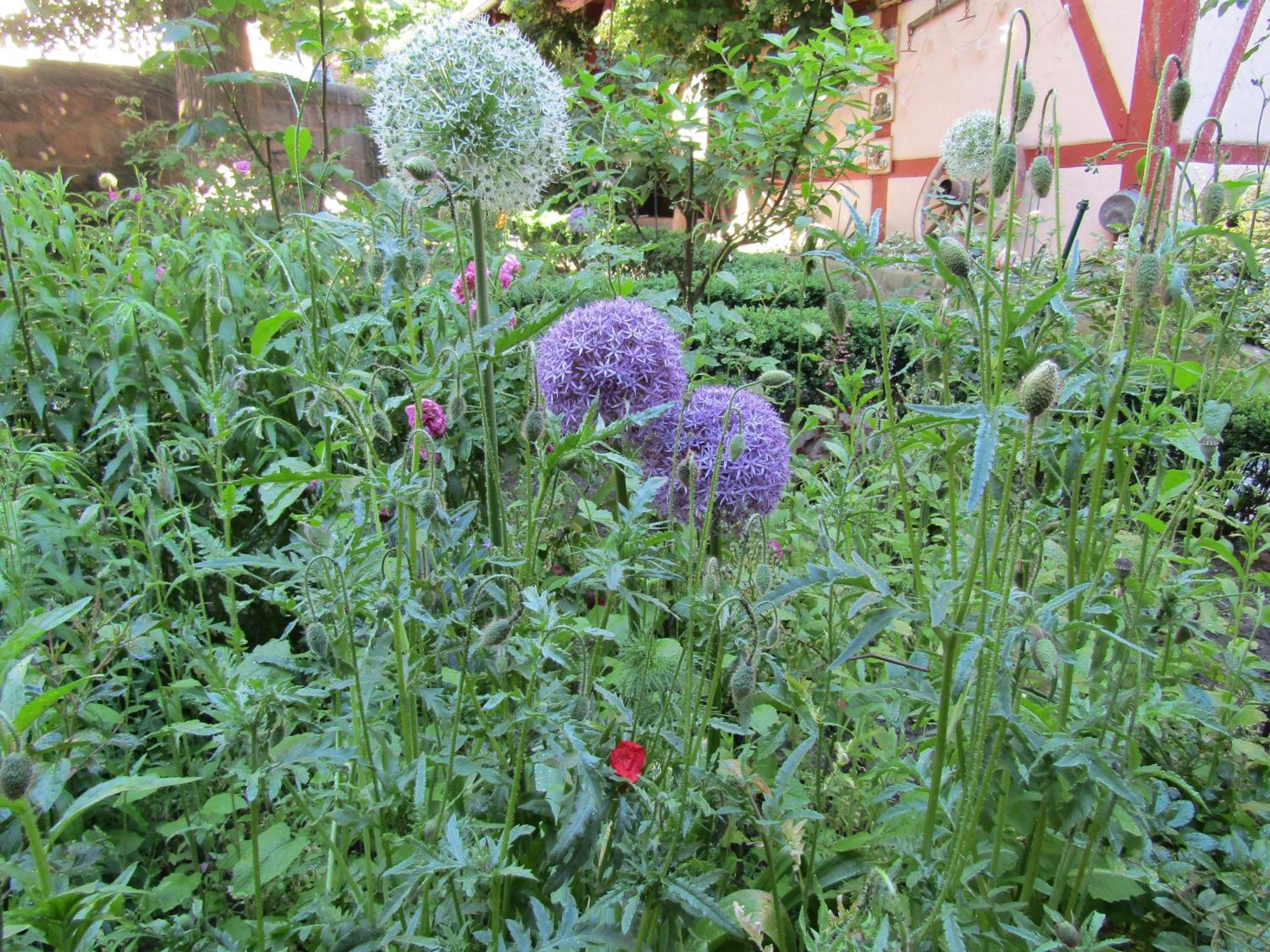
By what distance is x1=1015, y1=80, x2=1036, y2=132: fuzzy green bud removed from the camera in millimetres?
1072

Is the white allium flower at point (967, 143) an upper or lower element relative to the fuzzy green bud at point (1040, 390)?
upper

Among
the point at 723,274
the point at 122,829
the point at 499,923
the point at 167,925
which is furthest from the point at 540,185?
the point at 122,829

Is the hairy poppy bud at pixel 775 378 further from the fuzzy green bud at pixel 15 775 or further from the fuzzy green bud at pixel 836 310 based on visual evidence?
the fuzzy green bud at pixel 15 775

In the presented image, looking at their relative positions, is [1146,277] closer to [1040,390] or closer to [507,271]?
[1040,390]

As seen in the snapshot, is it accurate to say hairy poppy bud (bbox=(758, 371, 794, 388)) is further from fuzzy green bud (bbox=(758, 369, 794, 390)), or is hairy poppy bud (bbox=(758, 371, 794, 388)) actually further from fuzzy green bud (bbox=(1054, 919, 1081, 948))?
fuzzy green bud (bbox=(1054, 919, 1081, 948))

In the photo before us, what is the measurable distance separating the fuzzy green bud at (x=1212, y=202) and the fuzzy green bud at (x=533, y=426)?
1.00 metres

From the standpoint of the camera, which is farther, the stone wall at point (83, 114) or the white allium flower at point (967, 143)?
the stone wall at point (83, 114)

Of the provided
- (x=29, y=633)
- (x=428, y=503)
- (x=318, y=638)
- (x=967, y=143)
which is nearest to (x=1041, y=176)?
(x=967, y=143)

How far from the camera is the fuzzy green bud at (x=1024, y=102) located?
42.2 inches

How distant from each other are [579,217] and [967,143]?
55.3 inches

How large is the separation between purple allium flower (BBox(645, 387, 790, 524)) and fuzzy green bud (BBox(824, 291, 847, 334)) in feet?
1.00

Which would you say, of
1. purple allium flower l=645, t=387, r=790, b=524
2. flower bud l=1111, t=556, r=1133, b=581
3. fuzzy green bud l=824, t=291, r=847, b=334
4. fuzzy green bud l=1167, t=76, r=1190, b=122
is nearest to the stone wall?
purple allium flower l=645, t=387, r=790, b=524

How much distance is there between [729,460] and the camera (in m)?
1.57

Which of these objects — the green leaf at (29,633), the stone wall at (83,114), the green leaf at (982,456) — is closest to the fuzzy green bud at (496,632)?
the green leaf at (29,633)
